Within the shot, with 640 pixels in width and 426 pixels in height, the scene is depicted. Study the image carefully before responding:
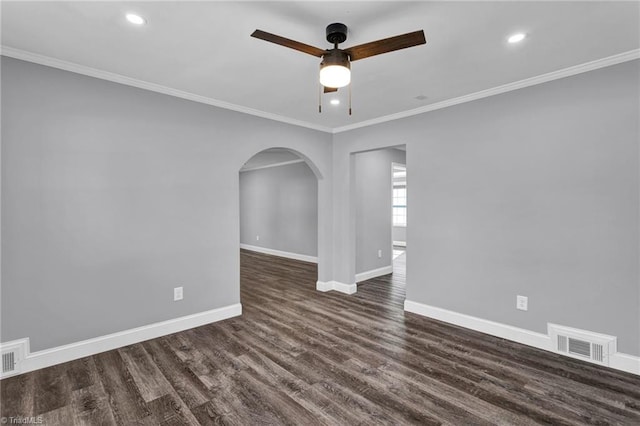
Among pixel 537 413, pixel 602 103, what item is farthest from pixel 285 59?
pixel 537 413

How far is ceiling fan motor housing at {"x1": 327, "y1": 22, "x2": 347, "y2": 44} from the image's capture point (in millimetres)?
2104

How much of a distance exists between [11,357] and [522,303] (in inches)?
181

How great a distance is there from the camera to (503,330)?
330 centimetres

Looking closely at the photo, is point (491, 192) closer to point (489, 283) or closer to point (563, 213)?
point (563, 213)

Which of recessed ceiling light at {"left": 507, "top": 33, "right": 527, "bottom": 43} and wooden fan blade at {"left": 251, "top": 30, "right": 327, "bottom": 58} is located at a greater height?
recessed ceiling light at {"left": 507, "top": 33, "right": 527, "bottom": 43}

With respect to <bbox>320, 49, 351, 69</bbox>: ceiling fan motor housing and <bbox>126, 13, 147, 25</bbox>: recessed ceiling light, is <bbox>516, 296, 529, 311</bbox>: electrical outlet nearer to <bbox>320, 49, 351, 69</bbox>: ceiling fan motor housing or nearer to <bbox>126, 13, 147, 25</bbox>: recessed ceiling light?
<bbox>320, 49, 351, 69</bbox>: ceiling fan motor housing

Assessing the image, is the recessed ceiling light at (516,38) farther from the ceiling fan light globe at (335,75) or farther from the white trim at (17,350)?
→ the white trim at (17,350)

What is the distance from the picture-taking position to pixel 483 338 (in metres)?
3.31

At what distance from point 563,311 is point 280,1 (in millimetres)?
3515

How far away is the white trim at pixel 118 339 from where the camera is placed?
266 centimetres

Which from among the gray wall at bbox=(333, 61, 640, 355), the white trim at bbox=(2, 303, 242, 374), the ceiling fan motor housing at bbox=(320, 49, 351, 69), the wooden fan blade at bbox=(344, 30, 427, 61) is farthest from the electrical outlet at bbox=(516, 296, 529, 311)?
the white trim at bbox=(2, 303, 242, 374)

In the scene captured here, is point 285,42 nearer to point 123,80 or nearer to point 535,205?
point 123,80

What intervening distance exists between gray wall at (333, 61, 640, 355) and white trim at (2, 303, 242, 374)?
8.18 feet

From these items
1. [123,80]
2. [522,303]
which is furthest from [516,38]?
[123,80]
